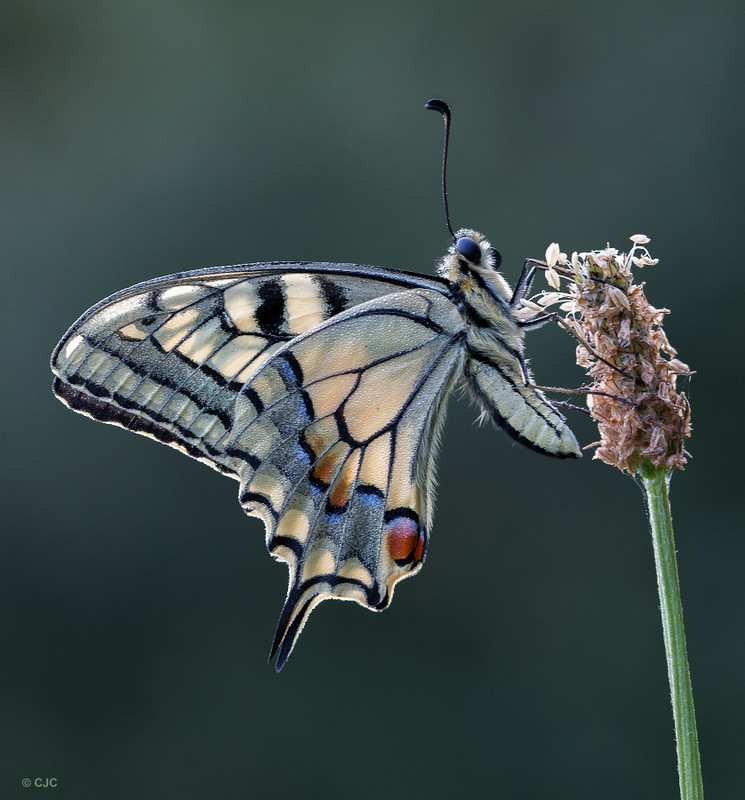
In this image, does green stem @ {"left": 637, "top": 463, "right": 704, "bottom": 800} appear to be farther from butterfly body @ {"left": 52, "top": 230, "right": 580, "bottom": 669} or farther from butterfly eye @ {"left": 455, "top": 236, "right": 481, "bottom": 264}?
butterfly eye @ {"left": 455, "top": 236, "right": 481, "bottom": 264}

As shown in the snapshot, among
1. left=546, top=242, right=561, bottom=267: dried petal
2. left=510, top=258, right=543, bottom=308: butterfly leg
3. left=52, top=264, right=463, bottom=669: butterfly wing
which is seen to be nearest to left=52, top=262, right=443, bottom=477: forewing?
left=52, top=264, right=463, bottom=669: butterfly wing

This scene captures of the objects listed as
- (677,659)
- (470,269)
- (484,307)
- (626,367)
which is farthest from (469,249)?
(677,659)

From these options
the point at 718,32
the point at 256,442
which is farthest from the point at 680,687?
the point at 718,32

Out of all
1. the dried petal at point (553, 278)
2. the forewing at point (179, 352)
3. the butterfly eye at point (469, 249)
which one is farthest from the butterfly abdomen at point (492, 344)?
the dried petal at point (553, 278)

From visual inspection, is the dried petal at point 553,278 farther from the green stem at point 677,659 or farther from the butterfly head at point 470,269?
the green stem at point 677,659

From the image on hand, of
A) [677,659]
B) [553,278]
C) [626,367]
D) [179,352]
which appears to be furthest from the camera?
[179,352]

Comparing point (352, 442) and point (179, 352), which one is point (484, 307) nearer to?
point (352, 442)

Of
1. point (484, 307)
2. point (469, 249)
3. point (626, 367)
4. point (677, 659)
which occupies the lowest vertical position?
point (677, 659)
